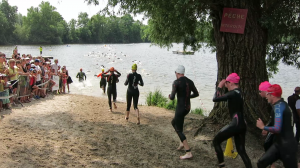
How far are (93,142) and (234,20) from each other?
4893 mm

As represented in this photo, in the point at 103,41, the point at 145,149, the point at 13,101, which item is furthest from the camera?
the point at 103,41

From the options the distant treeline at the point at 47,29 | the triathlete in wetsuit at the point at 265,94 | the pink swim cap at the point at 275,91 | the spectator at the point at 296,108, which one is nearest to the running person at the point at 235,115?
the triathlete in wetsuit at the point at 265,94

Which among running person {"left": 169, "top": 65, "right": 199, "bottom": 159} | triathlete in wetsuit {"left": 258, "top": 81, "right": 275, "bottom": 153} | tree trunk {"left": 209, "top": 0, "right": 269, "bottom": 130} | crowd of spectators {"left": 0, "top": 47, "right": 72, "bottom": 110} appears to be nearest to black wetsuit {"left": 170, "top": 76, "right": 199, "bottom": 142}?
running person {"left": 169, "top": 65, "right": 199, "bottom": 159}

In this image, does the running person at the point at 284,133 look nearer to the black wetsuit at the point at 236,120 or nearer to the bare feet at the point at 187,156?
the black wetsuit at the point at 236,120

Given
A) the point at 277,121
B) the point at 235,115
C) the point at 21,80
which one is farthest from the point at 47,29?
the point at 277,121

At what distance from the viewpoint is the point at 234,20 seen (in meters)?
7.98

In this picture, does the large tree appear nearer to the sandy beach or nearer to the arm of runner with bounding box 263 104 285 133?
the sandy beach

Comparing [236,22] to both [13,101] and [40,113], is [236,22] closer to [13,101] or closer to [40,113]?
[40,113]

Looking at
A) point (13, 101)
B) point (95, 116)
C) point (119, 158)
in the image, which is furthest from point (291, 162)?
point (13, 101)

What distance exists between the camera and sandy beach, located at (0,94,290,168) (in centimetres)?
620

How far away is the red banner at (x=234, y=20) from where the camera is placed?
26.0 feet

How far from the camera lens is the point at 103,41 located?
131 m

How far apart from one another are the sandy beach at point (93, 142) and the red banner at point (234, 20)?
2.84 m

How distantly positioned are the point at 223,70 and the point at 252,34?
123 cm
